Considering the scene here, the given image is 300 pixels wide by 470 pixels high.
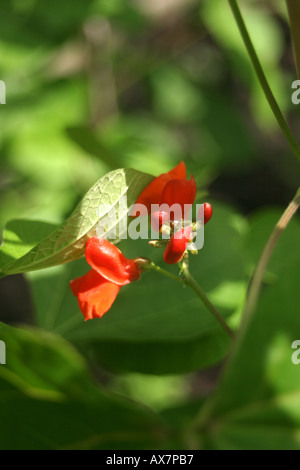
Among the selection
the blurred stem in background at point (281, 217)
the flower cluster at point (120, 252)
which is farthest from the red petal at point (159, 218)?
the blurred stem in background at point (281, 217)

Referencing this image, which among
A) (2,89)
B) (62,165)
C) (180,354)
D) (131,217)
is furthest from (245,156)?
(131,217)

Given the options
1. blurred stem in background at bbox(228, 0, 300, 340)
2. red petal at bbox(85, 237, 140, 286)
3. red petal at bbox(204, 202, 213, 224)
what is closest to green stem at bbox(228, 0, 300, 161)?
blurred stem in background at bbox(228, 0, 300, 340)

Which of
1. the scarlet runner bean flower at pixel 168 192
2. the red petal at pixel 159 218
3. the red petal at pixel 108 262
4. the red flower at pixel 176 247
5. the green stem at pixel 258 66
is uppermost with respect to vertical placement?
the green stem at pixel 258 66

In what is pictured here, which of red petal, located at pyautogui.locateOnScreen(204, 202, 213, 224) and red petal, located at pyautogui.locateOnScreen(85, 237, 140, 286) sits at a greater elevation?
red petal, located at pyautogui.locateOnScreen(204, 202, 213, 224)

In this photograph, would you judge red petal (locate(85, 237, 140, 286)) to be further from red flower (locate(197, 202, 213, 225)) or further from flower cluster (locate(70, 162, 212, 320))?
red flower (locate(197, 202, 213, 225))

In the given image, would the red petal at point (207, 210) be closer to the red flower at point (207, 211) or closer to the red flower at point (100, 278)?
the red flower at point (207, 211)

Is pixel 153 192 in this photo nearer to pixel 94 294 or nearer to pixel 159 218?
pixel 159 218
